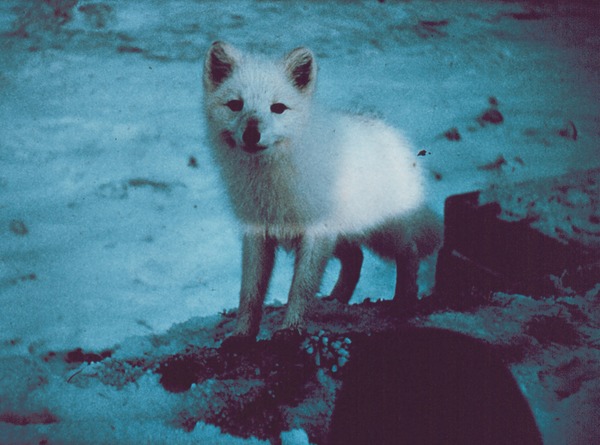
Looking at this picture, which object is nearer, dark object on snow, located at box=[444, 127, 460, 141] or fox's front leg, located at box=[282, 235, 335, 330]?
fox's front leg, located at box=[282, 235, 335, 330]

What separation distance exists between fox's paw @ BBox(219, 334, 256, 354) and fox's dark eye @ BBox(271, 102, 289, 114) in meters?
0.52

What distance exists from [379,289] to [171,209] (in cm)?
64

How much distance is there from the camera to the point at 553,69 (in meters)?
1.48

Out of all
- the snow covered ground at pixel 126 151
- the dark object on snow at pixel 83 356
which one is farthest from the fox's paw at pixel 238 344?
the dark object on snow at pixel 83 356

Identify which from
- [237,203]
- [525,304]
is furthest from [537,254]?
[237,203]

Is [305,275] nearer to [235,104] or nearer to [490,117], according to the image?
[235,104]

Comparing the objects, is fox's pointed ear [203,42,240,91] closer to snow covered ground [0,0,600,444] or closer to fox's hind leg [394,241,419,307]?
snow covered ground [0,0,600,444]

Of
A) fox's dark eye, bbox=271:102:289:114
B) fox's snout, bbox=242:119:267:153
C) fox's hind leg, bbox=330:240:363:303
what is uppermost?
fox's dark eye, bbox=271:102:289:114

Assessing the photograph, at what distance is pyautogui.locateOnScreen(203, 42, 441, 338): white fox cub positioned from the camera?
921 mm

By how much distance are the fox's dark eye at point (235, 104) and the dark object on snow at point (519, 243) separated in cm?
74

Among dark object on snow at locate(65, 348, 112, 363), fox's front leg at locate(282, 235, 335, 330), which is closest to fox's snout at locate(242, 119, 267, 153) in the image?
fox's front leg at locate(282, 235, 335, 330)

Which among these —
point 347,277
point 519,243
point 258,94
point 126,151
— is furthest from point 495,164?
point 126,151

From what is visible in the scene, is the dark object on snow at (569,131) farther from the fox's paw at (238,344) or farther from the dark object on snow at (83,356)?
the dark object on snow at (83,356)

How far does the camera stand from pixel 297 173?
0.97m
